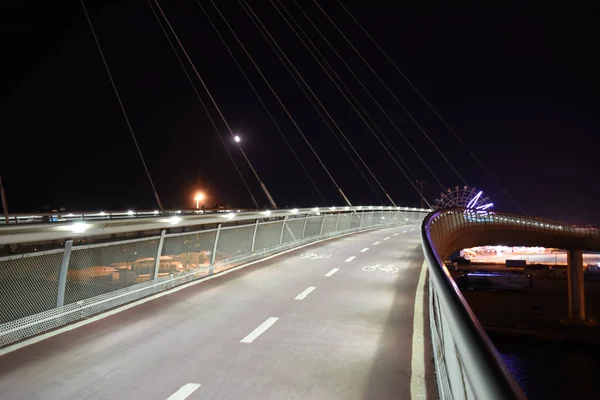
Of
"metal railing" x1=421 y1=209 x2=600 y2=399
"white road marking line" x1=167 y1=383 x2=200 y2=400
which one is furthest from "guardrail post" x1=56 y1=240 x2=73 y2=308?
"metal railing" x1=421 y1=209 x2=600 y2=399

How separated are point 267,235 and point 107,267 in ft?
32.1

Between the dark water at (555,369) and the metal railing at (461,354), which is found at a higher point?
the metal railing at (461,354)

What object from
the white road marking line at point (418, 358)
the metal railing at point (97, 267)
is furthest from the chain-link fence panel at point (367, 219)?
the white road marking line at point (418, 358)

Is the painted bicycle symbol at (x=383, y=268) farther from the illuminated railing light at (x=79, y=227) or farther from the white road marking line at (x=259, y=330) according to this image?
the illuminated railing light at (x=79, y=227)

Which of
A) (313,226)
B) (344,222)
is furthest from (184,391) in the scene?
(344,222)

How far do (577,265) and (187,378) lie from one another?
63.9m

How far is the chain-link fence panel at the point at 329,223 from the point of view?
88.9ft

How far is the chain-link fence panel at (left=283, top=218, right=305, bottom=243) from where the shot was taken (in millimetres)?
21109

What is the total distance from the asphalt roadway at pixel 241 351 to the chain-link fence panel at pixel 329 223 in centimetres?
1551

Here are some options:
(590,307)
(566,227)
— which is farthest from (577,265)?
(590,307)

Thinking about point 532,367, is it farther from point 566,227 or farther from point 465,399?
point 465,399

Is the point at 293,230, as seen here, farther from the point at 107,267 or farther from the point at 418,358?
the point at 418,358

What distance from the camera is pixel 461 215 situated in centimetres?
3425

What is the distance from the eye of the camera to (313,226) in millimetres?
25016
